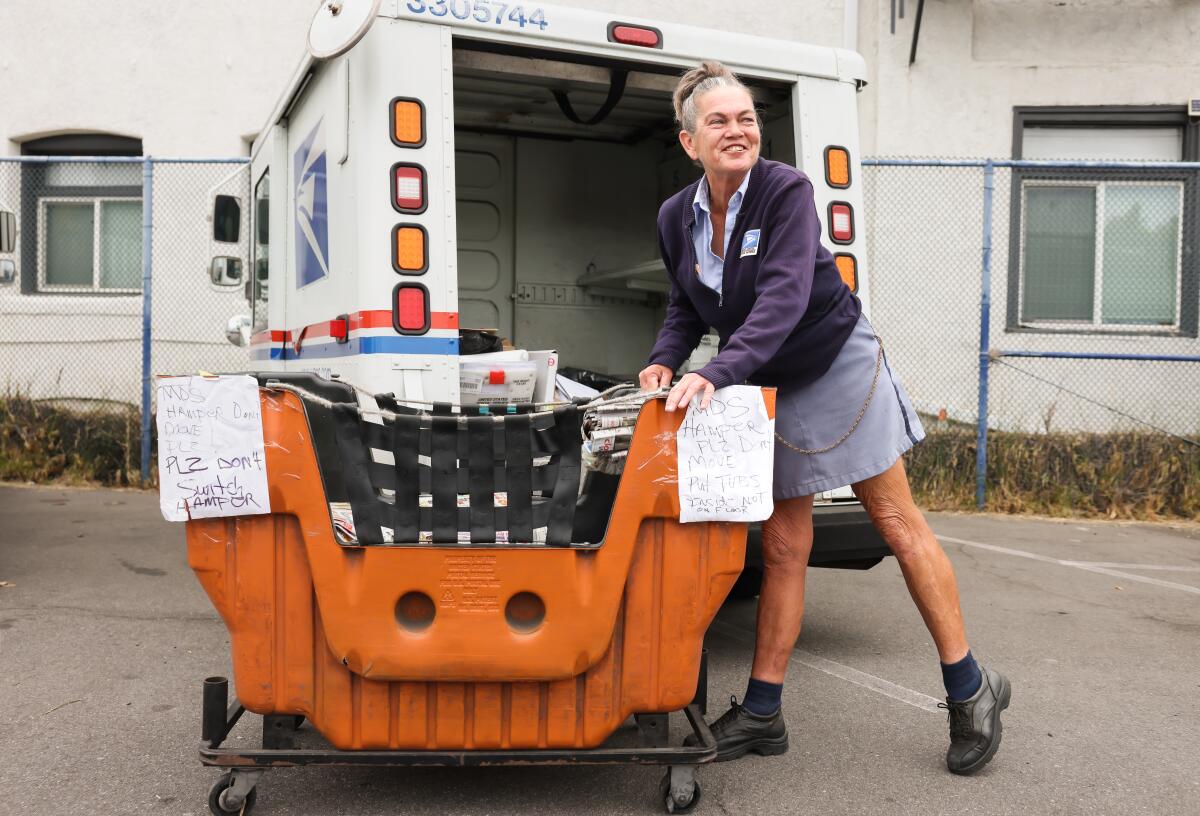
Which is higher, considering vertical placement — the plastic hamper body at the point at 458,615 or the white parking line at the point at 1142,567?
the plastic hamper body at the point at 458,615

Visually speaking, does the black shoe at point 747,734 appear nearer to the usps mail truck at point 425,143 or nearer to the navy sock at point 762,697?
the navy sock at point 762,697

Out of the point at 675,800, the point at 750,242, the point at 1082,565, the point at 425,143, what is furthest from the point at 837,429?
the point at 1082,565

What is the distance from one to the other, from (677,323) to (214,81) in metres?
7.71

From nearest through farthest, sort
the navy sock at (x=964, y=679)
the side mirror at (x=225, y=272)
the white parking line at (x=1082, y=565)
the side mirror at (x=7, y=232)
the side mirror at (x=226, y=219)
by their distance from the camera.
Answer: the navy sock at (x=964, y=679), the white parking line at (x=1082, y=565), the side mirror at (x=7, y=232), the side mirror at (x=226, y=219), the side mirror at (x=225, y=272)

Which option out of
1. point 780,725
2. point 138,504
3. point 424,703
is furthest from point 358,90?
point 138,504

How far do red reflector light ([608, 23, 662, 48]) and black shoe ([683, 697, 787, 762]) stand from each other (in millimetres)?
2466

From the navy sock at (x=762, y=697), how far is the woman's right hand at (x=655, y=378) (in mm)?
908

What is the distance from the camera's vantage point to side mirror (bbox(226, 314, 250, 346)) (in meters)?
7.11

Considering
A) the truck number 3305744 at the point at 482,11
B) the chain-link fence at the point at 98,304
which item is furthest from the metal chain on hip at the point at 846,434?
the chain-link fence at the point at 98,304

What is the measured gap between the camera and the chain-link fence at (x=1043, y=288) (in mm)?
8852

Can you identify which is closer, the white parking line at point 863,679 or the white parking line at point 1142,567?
the white parking line at point 863,679

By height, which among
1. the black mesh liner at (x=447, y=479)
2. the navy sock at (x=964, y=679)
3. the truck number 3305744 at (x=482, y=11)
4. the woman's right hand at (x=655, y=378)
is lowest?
the navy sock at (x=964, y=679)

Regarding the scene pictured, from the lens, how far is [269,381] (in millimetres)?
2566

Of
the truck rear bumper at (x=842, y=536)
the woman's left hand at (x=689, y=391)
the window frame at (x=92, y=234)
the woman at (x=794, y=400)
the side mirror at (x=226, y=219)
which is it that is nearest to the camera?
the woman's left hand at (x=689, y=391)
